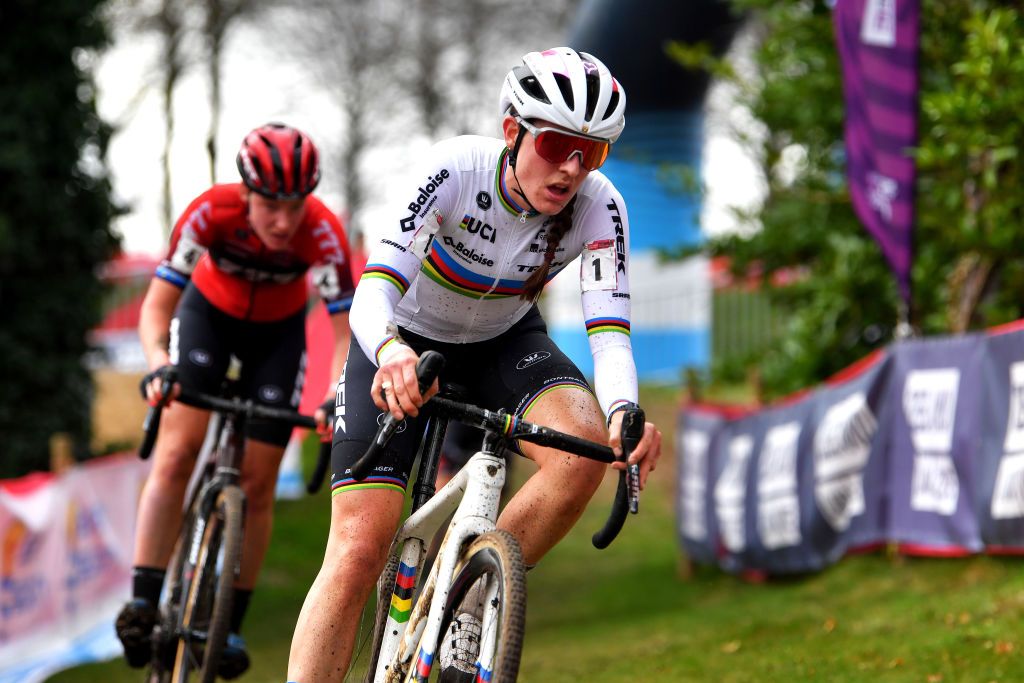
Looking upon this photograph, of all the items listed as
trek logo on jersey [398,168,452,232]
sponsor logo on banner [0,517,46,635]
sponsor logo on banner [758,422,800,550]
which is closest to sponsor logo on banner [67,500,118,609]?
sponsor logo on banner [0,517,46,635]

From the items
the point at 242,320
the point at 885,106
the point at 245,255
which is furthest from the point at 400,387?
the point at 885,106

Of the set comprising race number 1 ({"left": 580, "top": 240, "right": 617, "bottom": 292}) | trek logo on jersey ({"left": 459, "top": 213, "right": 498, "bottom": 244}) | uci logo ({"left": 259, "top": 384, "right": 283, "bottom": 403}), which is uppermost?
trek logo on jersey ({"left": 459, "top": 213, "right": 498, "bottom": 244})

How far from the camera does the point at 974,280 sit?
31.9 ft

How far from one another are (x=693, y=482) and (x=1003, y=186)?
191 inches

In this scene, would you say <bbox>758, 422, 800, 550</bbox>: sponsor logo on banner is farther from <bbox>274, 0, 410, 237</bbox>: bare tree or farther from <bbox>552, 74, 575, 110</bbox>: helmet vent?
<bbox>274, 0, 410, 237</bbox>: bare tree

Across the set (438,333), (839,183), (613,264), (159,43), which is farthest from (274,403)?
(159,43)

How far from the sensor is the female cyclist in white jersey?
13.0 ft

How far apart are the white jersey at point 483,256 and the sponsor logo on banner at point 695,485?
810 cm

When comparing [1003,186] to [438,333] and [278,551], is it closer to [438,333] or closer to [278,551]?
[438,333]

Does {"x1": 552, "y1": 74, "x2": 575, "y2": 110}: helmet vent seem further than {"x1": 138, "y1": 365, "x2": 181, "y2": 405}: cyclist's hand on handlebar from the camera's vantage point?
No

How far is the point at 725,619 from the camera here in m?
9.55

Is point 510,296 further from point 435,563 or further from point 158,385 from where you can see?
point 158,385

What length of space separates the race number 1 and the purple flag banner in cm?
511

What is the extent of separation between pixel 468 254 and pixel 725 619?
19.7 ft
